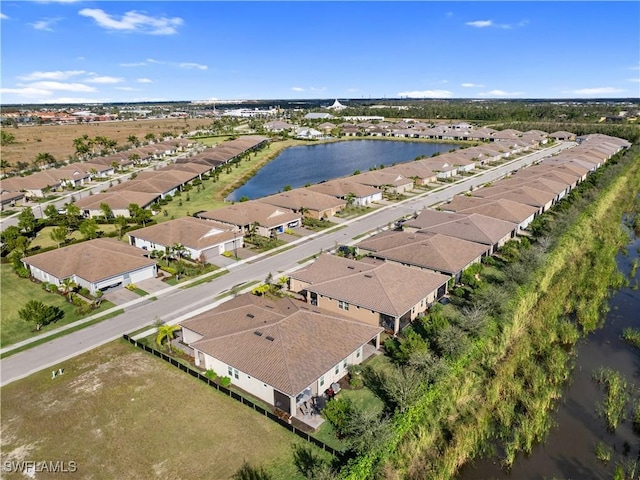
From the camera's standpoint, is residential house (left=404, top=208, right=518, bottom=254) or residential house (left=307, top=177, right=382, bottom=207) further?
residential house (left=307, top=177, right=382, bottom=207)

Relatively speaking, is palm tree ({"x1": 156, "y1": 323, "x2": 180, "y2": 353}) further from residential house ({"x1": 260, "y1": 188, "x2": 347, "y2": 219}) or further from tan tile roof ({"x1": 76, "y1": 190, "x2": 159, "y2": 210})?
tan tile roof ({"x1": 76, "y1": 190, "x2": 159, "y2": 210})

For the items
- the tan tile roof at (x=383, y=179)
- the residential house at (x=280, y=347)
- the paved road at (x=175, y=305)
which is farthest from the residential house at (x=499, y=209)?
the residential house at (x=280, y=347)

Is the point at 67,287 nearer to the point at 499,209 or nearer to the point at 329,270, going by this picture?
the point at 329,270

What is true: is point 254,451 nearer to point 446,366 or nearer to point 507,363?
point 446,366

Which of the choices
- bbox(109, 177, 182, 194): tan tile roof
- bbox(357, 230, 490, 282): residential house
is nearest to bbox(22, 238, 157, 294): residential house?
bbox(357, 230, 490, 282): residential house

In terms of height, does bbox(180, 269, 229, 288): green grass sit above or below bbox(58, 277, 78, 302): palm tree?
below

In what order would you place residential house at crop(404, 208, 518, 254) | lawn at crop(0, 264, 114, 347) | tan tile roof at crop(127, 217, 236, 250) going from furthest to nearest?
tan tile roof at crop(127, 217, 236, 250) → residential house at crop(404, 208, 518, 254) → lawn at crop(0, 264, 114, 347)

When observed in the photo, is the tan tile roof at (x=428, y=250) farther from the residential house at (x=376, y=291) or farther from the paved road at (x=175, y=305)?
the paved road at (x=175, y=305)
